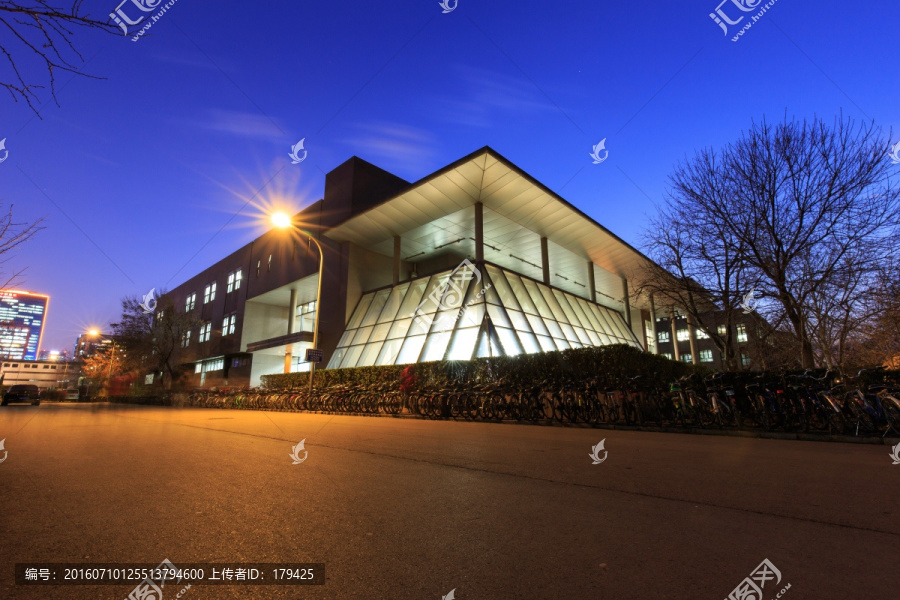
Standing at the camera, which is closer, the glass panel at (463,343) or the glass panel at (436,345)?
the glass panel at (463,343)

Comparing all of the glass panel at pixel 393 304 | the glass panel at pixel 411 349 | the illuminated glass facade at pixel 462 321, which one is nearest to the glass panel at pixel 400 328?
the illuminated glass facade at pixel 462 321

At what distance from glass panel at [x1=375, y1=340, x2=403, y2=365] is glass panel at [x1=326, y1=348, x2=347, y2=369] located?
349 cm

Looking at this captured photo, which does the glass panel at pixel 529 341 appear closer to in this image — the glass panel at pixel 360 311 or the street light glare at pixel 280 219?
the glass panel at pixel 360 311

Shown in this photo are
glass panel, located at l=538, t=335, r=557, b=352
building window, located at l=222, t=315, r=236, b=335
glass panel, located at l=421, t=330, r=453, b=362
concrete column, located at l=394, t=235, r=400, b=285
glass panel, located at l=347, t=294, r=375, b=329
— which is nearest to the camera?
glass panel, located at l=421, t=330, r=453, b=362

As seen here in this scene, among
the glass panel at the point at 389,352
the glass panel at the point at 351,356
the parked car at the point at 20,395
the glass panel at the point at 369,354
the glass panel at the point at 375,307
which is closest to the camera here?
the glass panel at the point at 389,352

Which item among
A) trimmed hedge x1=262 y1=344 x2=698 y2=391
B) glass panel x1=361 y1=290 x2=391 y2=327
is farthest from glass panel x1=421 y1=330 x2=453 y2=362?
glass panel x1=361 y1=290 x2=391 y2=327

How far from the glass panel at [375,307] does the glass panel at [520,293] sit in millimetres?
7613

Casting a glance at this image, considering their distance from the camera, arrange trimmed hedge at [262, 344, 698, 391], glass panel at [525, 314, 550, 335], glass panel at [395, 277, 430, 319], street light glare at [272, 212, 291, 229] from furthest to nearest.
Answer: glass panel at [395, 277, 430, 319]
glass panel at [525, 314, 550, 335]
street light glare at [272, 212, 291, 229]
trimmed hedge at [262, 344, 698, 391]

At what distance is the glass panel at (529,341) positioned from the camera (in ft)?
67.7

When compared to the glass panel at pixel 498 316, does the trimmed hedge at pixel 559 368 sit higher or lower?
lower

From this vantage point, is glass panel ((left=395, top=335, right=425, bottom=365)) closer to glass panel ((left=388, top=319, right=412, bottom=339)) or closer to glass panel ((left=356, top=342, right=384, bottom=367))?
glass panel ((left=388, top=319, right=412, bottom=339))

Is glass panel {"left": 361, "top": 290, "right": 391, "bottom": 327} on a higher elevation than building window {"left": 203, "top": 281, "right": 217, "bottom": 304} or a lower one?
lower

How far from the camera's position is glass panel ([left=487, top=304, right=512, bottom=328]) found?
67.6 ft

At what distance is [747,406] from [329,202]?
89.8ft
